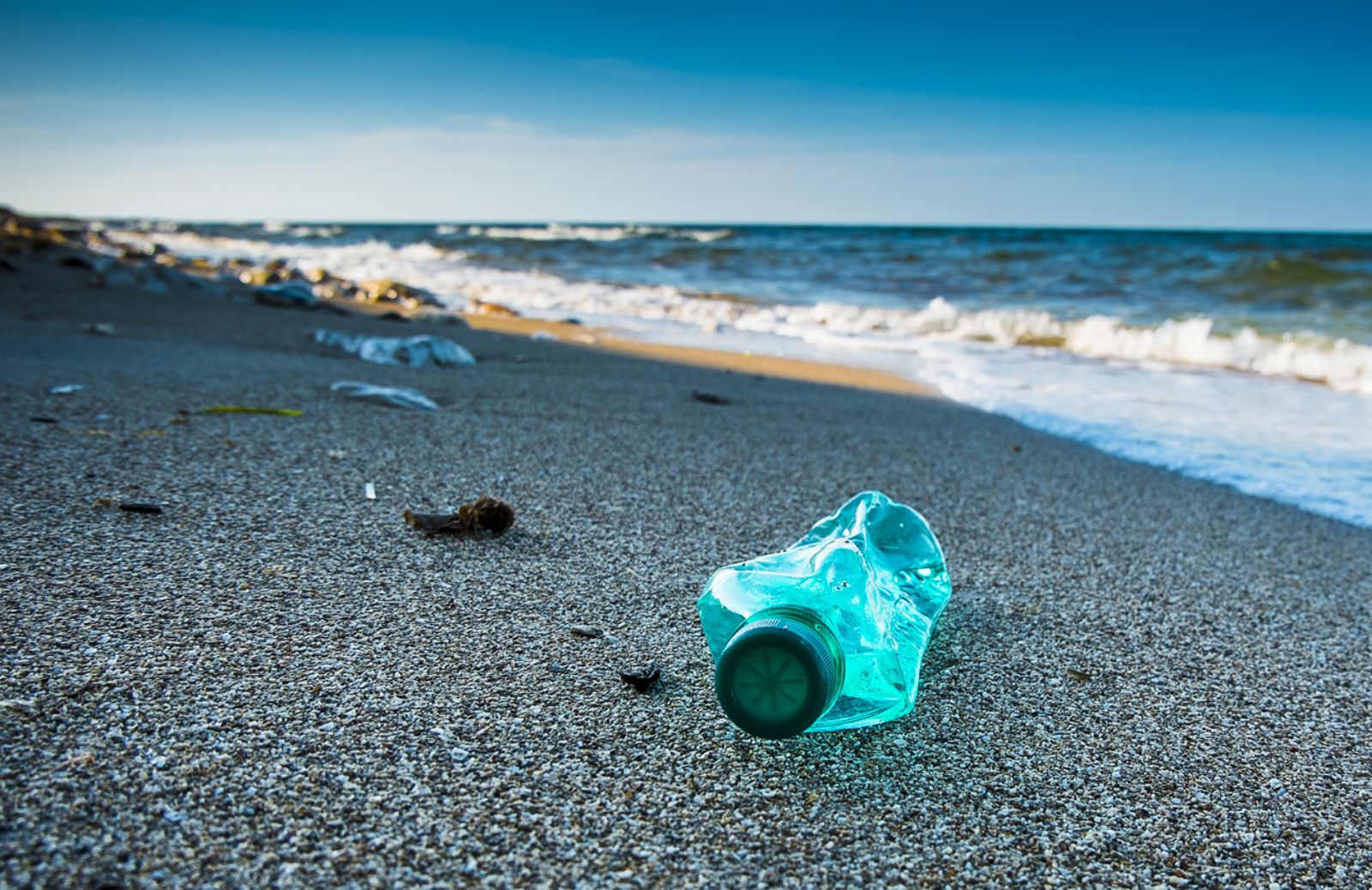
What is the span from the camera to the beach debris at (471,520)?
211 cm

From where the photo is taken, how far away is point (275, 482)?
7.82 feet

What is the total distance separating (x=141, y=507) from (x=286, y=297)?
594cm

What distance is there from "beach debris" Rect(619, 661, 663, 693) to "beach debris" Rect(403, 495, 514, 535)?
2.43 ft

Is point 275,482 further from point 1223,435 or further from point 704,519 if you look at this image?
point 1223,435

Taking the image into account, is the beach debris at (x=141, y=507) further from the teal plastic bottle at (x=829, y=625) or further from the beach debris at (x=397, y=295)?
the beach debris at (x=397, y=295)

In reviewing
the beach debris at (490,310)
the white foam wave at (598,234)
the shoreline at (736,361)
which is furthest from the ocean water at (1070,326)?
the white foam wave at (598,234)

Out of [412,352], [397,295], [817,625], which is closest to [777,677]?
[817,625]

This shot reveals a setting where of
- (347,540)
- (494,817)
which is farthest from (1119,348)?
(494,817)

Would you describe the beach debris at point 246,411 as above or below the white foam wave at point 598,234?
below

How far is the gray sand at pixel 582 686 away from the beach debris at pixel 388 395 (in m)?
0.51

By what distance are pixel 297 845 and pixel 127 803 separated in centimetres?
21

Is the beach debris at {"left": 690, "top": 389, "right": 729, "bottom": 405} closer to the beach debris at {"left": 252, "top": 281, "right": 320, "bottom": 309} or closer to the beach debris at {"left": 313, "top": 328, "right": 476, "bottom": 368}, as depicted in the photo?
the beach debris at {"left": 313, "top": 328, "right": 476, "bottom": 368}

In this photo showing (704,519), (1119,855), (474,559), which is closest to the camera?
(1119,855)

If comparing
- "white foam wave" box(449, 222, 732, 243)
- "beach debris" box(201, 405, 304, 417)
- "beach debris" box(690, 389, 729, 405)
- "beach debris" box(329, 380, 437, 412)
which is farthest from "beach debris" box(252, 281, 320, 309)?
"white foam wave" box(449, 222, 732, 243)
